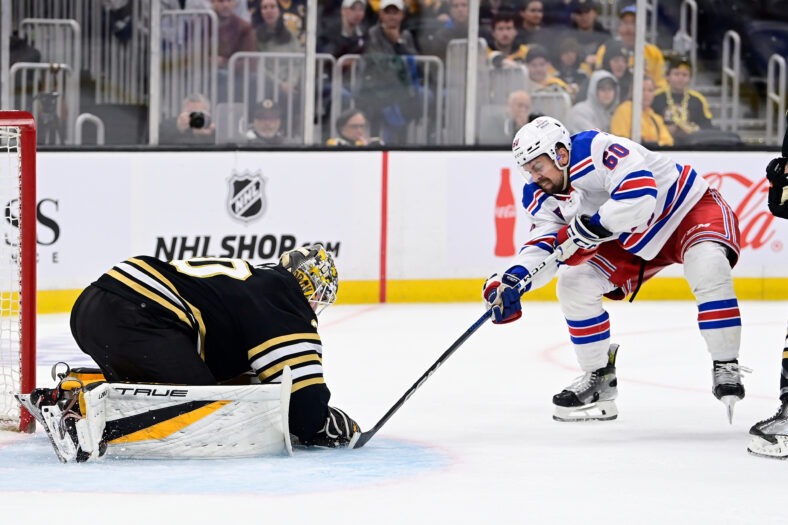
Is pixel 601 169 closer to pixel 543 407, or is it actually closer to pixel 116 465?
pixel 543 407

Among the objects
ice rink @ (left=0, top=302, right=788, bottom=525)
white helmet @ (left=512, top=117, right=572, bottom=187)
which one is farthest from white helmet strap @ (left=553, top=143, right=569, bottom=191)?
ice rink @ (left=0, top=302, right=788, bottom=525)

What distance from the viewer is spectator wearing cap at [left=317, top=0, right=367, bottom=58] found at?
6.82 m

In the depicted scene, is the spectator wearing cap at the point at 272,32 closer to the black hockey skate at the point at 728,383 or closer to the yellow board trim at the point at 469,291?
the yellow board trim at the point at 469,291

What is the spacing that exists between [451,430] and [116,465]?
3.47ft

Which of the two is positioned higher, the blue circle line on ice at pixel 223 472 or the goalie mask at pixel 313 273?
the goalie mask at pixel 313 273

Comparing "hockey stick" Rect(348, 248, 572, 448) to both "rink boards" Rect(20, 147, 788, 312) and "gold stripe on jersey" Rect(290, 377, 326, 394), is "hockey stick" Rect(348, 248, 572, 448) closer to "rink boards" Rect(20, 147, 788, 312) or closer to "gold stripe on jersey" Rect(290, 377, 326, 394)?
"gold stripe on jersey" Rect(290, 377, 326, 394)

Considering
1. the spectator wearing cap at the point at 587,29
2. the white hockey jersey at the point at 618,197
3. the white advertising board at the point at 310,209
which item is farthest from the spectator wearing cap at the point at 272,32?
the white hockey jersey at the point at 618,197

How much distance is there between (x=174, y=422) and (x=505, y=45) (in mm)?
4557

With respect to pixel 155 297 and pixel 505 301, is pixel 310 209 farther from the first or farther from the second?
pixel 155 297

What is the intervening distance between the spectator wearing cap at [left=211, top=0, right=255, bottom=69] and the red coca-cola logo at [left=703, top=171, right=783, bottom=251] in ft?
8.54

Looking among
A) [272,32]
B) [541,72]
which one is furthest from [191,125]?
[541,72]

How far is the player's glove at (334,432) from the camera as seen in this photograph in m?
3.19

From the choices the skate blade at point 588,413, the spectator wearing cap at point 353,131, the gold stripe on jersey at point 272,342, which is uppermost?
the spectator wearing cap at point 353,131

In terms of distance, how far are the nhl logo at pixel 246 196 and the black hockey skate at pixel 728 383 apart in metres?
3.34
